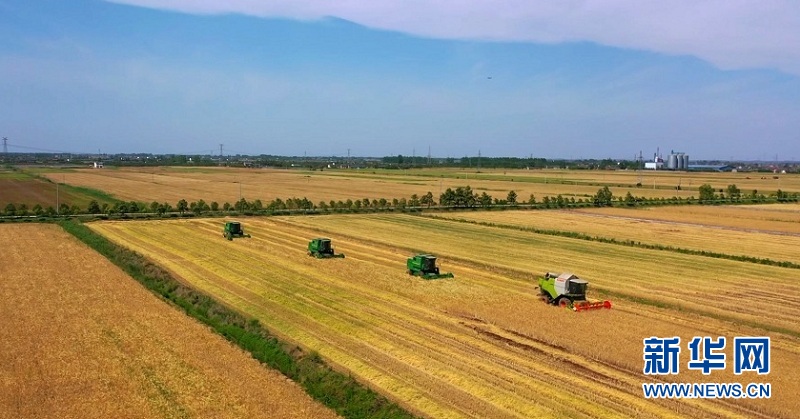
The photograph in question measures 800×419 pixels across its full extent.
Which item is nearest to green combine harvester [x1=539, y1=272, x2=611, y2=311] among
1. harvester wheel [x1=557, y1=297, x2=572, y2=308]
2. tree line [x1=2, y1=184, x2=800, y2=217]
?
harvester wheel [x1=557, y1=297, x2=572, y2=308]

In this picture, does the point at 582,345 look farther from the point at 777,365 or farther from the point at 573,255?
the point at 573,255

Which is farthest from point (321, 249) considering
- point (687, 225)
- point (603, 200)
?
point (603, 200)

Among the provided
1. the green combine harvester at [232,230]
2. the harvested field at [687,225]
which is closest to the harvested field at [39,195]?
the green combine harvester at [232,230]

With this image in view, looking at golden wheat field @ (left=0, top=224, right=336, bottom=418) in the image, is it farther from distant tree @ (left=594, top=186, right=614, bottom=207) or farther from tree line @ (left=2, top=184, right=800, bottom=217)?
distant tree @ (left=594, top=186, right=614, bottom=207)

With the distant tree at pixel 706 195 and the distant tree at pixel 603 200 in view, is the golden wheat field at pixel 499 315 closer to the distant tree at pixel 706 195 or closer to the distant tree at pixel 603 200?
the distant tree at pixel 603 200

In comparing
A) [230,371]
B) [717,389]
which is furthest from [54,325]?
[717,389]

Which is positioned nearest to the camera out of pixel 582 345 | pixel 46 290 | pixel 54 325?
pixel 582 345
